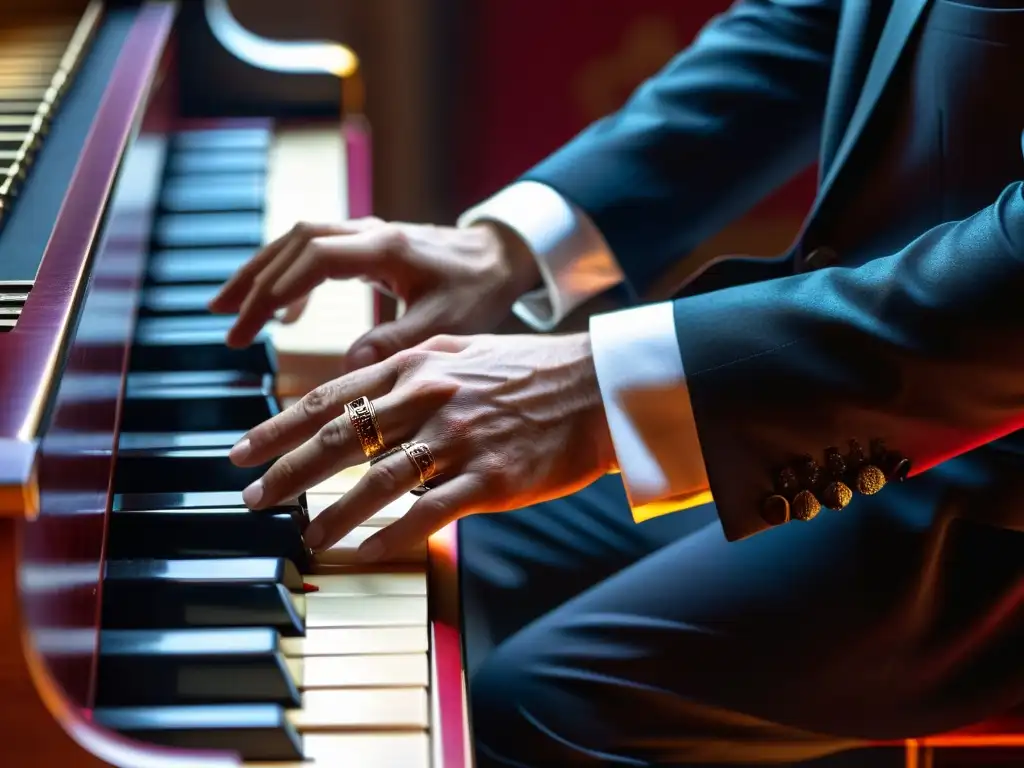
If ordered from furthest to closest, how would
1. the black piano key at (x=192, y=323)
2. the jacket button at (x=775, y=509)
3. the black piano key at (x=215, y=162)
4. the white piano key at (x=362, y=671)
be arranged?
1. the black piano key at (x=215, y=162)
2. the black piano key at (x=192, y=323)
3. the jacket button at (x=775, y=509)
4. the white piano key at (x=362, y=671)

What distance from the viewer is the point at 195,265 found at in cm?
125

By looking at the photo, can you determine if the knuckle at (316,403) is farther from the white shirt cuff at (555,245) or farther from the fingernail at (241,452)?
the white shirt cuff at (555,245)

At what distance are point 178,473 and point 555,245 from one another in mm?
525

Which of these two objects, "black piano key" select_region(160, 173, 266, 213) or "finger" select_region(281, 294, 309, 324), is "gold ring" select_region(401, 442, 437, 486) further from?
"black piano key" select_region(160, 173, 266, 213)

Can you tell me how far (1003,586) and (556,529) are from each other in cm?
43

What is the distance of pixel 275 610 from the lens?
2.73 ft

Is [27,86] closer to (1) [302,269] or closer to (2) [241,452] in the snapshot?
(1) [302,269]

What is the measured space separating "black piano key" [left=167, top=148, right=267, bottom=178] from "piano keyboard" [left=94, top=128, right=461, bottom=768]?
27 centimetres

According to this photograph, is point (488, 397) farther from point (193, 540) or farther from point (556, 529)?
point (556, 529)

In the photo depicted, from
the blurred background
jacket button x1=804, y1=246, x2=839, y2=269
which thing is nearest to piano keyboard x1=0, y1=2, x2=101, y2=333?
jacket button x1=804, y1=246, x2=839, y2=269

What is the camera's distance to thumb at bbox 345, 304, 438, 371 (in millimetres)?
1128

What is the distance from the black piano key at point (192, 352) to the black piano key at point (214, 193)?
24 cm

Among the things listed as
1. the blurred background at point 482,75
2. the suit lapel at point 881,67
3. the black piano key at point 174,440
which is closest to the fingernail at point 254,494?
the black piano key at point 174,440

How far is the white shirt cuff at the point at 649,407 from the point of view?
938 mm
